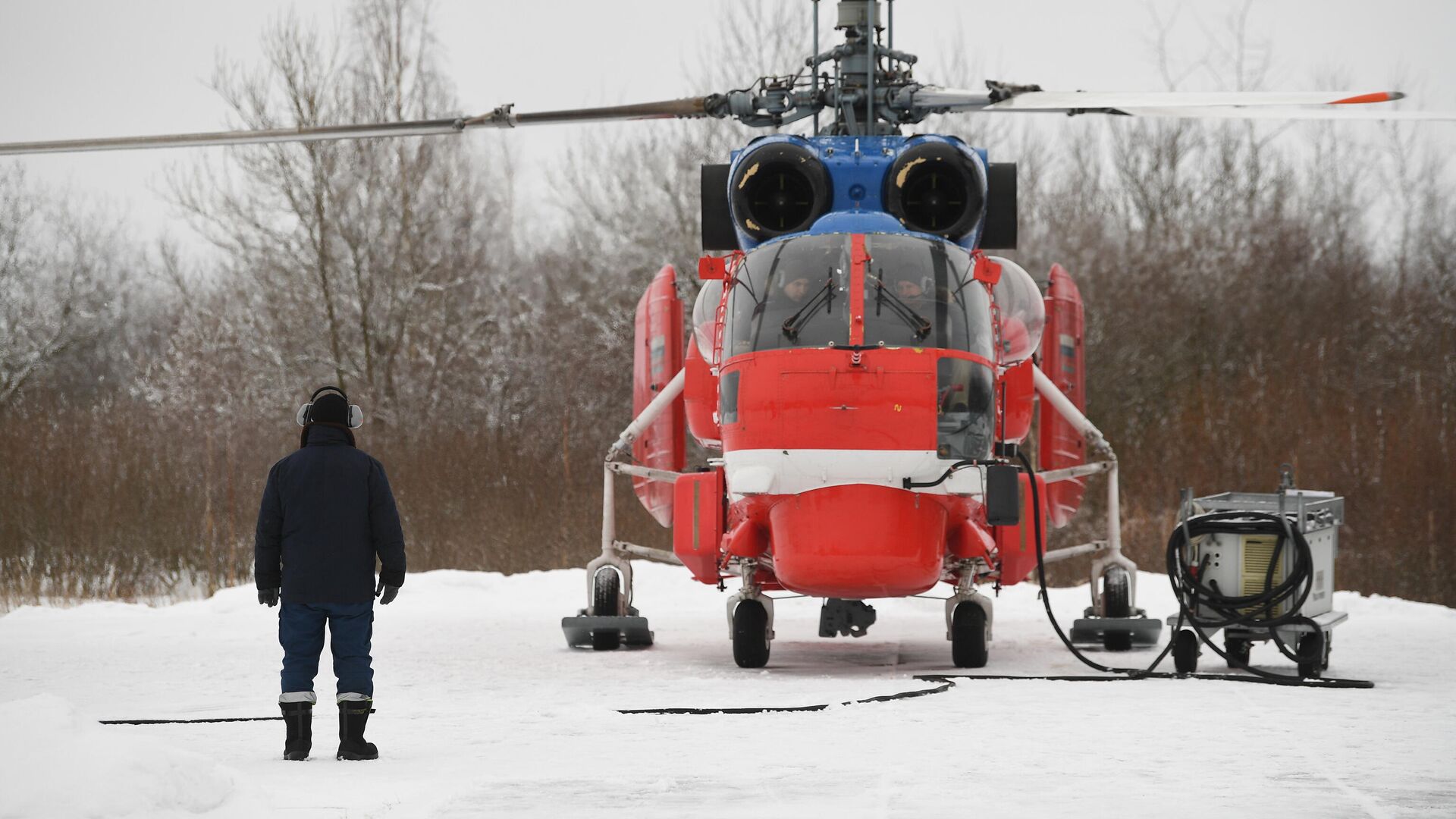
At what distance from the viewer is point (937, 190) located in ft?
39.6

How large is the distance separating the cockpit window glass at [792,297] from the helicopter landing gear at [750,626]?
61.9 inches

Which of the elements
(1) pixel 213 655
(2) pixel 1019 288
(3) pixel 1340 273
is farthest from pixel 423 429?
(3) pixel 1340 273

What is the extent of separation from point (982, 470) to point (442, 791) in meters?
5.22

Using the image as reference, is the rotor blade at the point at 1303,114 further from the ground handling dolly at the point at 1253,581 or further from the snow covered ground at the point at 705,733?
the snow covered ground at the point at 705,733

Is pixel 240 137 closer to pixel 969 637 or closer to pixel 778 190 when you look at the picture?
pixel 778 190

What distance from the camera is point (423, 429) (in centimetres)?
2678

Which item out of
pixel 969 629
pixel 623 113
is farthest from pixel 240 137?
pixel 969 629

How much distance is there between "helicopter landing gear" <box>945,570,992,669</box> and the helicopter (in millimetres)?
12

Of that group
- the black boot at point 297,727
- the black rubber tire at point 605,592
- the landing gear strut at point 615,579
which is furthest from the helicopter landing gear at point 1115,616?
the black boot at point 297,727

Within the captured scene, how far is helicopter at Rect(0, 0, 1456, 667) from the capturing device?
1027 centimetres

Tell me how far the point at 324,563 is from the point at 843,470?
3890mm

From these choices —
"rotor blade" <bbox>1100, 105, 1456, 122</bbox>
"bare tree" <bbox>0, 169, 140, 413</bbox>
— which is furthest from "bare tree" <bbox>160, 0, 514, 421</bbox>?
"rotor blade" <bbox>1100, 105, 1456, 122</bbox>

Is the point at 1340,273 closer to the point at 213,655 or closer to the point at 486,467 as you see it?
the point at 486,467

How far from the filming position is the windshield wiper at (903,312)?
10516mm
